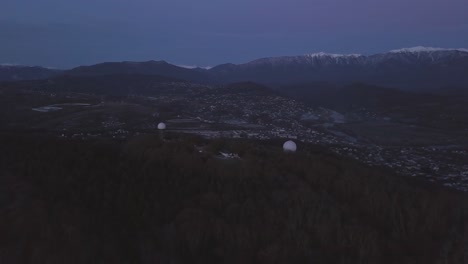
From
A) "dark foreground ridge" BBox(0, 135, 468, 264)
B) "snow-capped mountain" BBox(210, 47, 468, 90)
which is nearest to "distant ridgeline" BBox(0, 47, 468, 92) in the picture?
"snow-capped mountain" BBox(210, 47, 468, 90)

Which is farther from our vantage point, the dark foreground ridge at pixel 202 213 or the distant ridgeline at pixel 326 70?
the distant ridgeline at pixel 326 70

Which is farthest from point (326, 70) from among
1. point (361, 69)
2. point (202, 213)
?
point (202, 213)

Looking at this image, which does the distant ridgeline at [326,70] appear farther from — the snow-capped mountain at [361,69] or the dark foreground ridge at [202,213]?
the dark foreground ridge at [202,213]

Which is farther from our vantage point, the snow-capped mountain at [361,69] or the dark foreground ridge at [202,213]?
the snow-capped mountain at [361,69]

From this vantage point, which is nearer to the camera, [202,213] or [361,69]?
[202,213]

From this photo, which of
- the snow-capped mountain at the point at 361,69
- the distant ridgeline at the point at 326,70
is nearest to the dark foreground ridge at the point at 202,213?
the distant ridgeline at the point at 326,70

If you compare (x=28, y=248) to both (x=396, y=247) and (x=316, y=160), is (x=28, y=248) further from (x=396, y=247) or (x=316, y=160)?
(x=316, y=160)

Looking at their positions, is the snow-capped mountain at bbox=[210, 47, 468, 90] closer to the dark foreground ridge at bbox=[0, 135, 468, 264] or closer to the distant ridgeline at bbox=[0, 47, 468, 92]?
the distant ridgeline at bbox=[0, 47, 468, 92]

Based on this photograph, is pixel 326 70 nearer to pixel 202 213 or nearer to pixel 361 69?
pixel 361 69

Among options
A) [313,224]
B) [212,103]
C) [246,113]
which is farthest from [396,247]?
[212,103]
